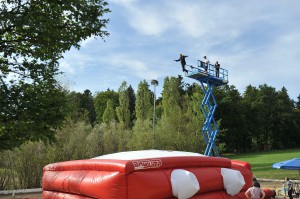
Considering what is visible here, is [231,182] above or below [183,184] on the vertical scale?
below

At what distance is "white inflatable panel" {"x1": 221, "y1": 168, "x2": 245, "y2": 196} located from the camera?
9.45m

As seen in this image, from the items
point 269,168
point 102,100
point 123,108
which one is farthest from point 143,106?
point 102,100

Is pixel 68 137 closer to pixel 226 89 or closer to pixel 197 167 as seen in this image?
pixel 197 167

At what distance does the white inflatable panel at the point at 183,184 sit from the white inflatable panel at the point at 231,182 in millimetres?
1452

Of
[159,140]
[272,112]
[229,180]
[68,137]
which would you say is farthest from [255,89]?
[229,180]

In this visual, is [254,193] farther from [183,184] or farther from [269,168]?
[269,168]

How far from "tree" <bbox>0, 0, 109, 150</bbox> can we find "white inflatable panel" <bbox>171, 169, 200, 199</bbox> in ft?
11.6

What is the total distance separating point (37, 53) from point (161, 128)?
2607 cm

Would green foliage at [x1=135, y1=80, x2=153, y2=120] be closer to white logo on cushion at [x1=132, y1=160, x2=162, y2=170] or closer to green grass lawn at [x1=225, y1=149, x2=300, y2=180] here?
green grass lawn at [x1=225, y1=149, x2=300, y2=180]

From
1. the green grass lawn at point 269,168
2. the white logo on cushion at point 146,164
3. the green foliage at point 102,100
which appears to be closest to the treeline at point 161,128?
the green foliage at point 102,100

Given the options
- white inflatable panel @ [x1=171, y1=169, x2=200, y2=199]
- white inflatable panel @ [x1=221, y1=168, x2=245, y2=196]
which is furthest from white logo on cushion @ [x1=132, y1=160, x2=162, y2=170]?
white inflatable panel @ [x1=221, y1=168, x2=245, y2=196]

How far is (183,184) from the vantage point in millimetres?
7988

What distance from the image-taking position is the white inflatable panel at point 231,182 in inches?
372

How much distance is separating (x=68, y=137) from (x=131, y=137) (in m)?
10.5
